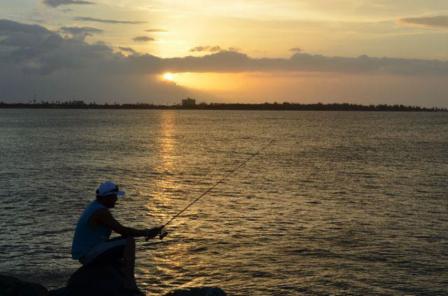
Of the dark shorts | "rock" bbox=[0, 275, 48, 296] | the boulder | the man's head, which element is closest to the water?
"rock" bbox=[0, 275, 48, 296]

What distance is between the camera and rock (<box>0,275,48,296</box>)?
10.6 m

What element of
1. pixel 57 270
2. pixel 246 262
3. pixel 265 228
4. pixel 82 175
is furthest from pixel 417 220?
pixel 82 175

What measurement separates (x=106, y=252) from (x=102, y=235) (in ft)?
0.83

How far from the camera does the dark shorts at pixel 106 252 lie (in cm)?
874

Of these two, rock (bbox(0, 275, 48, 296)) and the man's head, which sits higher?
the man's head

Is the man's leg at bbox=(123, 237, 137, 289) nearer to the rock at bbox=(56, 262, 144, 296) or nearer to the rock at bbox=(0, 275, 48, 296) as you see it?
the rock at bbox=(56, 262, 144, 296)

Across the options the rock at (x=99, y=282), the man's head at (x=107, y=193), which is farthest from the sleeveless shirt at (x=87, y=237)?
the rock at (x=99, y=282)

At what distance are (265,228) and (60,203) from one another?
411 inches

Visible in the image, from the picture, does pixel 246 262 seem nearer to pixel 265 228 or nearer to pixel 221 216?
pixel 265 228

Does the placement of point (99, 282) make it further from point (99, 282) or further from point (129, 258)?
point (129, 258)

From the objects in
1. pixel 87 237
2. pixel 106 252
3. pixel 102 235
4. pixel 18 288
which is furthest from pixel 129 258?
pixel 18 288

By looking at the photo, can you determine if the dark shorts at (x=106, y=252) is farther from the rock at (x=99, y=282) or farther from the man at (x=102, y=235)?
the rock at (x=99, y=282)

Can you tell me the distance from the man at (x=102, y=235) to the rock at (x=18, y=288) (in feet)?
7.87

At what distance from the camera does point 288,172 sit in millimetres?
41500
